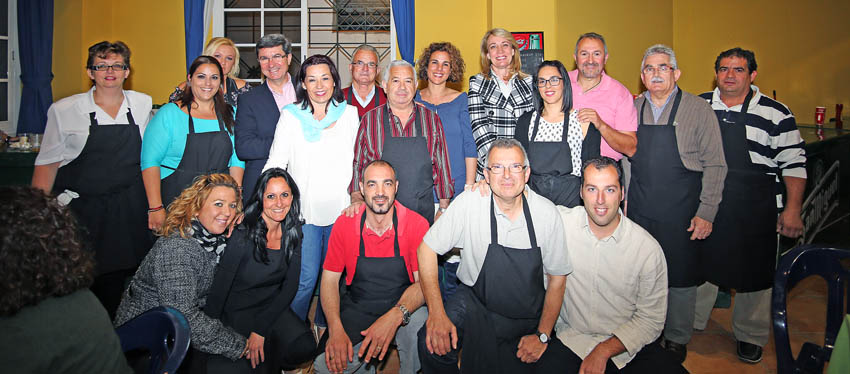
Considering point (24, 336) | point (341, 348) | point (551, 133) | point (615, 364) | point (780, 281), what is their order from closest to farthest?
point (24, 336) → point (780, 281) → point (615, 364) → point (341, 348) → point (551, 133)

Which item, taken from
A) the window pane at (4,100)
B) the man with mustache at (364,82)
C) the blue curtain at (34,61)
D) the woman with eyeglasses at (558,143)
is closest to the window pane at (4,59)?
the window pane at (4,100)

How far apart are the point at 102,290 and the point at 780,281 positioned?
10.7 feet

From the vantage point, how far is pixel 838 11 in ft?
20.6

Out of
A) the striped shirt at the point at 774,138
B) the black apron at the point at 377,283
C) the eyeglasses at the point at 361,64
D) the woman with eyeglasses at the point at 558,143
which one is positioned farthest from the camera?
the eyeglasses at the point at 361,64

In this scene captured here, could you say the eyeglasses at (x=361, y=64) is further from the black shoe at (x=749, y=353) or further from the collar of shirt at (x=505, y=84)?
the black shoe at (x=749, y=353)

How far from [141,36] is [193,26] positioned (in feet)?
2.46

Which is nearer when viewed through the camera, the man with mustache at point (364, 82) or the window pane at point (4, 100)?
the man with mustache at point (364, 82)

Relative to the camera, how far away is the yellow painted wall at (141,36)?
20.8 ft

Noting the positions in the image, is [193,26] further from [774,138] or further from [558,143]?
[774,138]

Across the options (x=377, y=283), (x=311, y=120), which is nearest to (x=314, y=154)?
(x=311, y=120)

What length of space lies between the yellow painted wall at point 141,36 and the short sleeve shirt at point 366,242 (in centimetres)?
478

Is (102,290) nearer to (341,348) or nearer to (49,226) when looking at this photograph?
(341,348)

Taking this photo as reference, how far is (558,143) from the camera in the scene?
2.80m

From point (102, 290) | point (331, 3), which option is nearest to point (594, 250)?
point (102, 290)
